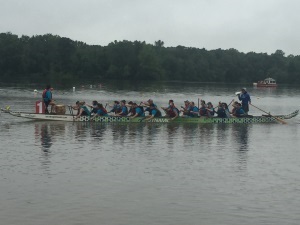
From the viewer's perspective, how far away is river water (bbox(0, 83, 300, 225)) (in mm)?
12711

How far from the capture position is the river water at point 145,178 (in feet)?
41.7

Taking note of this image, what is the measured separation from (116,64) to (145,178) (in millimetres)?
115457

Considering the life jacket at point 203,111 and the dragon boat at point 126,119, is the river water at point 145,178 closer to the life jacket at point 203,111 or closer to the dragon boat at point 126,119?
the dragon boat at point 126,119

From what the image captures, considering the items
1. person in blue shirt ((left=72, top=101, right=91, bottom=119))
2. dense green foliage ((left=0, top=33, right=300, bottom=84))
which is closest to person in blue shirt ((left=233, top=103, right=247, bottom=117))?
person in blue shirt ((left=72, top=101, right=91, bottom=119))

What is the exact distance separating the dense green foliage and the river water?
91.1m

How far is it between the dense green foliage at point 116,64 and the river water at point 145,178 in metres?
91.1

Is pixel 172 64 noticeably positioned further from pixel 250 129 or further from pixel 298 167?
pixel 298 167

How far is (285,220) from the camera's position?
41.0ft

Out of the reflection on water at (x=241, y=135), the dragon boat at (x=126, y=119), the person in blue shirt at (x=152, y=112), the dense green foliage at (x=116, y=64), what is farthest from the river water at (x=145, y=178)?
the dense green foliage at (x=116, y=64)

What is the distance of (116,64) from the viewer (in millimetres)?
130375

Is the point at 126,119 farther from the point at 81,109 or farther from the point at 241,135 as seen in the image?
the point at 241,135

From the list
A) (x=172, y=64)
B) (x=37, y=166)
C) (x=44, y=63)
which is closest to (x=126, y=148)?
(x=37, y=166)

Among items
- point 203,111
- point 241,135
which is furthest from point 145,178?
point 203,111

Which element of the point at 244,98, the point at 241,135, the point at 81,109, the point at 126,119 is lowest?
the point at 241,135
